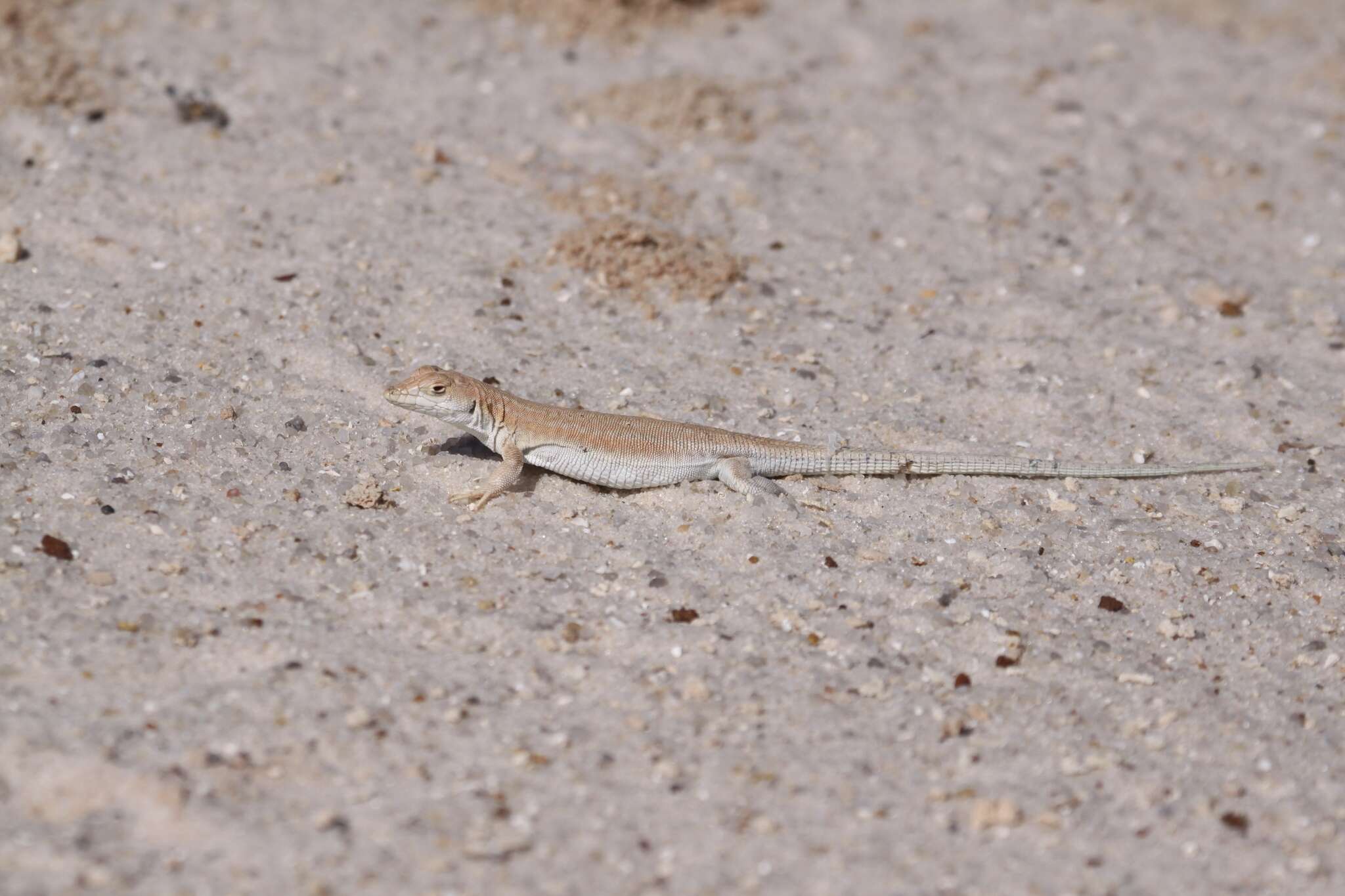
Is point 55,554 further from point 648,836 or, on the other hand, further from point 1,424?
point 648,836

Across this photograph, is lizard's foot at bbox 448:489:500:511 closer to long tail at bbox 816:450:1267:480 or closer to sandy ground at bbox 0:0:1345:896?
sandy ground at bbox 0:0:1345:896

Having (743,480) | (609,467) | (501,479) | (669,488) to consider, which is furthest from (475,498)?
(743,480)

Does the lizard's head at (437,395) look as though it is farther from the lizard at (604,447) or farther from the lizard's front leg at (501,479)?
the lizard's front leg at (501,479)

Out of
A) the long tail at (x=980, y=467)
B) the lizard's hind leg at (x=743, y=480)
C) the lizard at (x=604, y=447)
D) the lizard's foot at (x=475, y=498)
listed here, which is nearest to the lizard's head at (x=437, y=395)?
the lizard at (x=604, y=447)

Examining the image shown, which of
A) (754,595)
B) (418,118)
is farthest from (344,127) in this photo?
(754,595)

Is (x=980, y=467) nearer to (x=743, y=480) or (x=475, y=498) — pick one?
(x=743, y=480)
